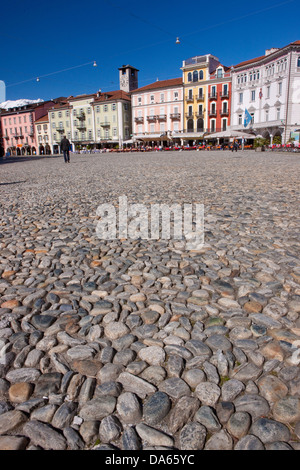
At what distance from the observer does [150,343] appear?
1.96m

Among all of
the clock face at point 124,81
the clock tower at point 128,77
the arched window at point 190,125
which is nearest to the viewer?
the arched window at point 190,125

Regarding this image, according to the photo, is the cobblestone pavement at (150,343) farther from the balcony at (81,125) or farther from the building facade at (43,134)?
the building facade at (43,134)

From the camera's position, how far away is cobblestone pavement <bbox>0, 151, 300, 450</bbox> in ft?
4.56

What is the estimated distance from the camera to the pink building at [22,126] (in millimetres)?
74562

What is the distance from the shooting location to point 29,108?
74875 mm

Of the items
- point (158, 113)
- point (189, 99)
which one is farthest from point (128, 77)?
point (189, 99)

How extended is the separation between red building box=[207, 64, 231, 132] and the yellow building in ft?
2.89

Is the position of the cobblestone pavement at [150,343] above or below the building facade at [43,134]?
below

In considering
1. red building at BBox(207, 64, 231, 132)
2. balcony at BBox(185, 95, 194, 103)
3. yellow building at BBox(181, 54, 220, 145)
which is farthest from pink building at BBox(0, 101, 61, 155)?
red building at BBox(207, 64, 231, 132)

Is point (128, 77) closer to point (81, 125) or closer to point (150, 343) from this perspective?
point (81, 125)

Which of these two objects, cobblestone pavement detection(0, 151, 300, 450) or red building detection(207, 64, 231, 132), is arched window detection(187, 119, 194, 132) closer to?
red building detection(207, 64, 231, 132)

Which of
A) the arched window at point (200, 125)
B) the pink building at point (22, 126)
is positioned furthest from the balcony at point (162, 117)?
the pink building at point (22, 126)

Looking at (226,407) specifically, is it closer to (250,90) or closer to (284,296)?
(284,296)

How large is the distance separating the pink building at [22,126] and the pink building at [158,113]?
26.2m
